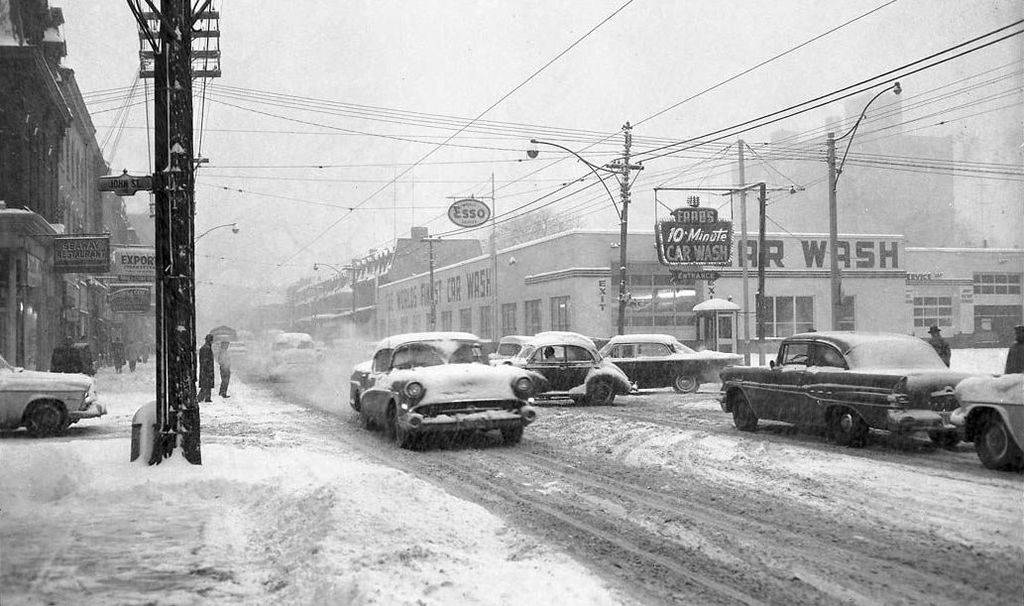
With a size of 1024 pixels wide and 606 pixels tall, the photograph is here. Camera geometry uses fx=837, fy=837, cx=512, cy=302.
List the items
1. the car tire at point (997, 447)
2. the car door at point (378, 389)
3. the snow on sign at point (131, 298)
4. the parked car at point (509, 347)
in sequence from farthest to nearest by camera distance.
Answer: the snow on sign at point (131, 298) < the parked car at point (509, 347) < the car door at point (378, 389) < the car tire at point (997, 447)

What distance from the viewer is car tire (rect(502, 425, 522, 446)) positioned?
37.4 ft

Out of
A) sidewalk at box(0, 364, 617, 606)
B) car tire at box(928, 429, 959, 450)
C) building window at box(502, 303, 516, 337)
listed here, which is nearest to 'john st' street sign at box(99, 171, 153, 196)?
sidewalk at box(0, 364, 617, 606)

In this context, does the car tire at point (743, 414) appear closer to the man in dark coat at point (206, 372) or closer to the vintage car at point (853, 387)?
the vintage car at point (853, 387)

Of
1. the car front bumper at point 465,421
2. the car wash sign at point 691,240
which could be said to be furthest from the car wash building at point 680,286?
the car front bumper at point 465,421

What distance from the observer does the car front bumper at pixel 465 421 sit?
1051 centimetres

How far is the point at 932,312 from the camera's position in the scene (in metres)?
46.1

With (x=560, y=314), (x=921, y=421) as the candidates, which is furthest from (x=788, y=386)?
(x=560, y=314)

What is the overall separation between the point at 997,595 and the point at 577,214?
85374 millimetres

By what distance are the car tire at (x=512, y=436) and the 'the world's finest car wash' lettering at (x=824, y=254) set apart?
31748 millimetres

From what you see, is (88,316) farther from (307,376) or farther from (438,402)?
(438,402)

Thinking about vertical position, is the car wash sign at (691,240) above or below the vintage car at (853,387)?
above

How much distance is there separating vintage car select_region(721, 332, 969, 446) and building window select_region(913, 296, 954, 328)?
3801 cm

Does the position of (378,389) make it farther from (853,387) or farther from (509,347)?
(509,347)

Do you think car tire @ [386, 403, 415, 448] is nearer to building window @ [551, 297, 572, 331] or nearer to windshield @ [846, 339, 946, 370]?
windshield @ [846, 339, 946, 370]
